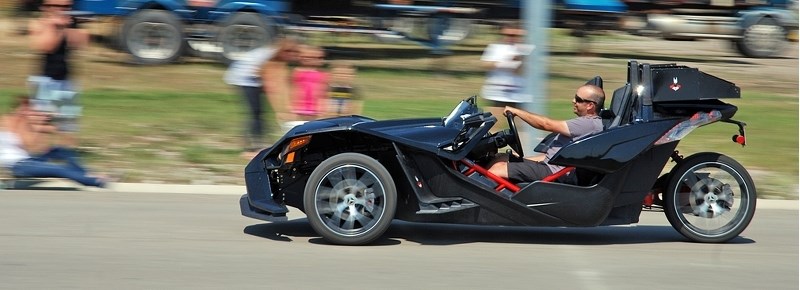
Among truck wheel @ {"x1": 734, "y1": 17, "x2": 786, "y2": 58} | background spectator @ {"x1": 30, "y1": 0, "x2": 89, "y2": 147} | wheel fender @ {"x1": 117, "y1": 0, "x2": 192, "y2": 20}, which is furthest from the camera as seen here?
truck wheel @ {"x1": 734, "y1": 17, "x2": 786, "y2": 58}

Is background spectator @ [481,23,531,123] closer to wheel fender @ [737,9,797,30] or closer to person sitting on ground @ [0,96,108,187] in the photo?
person sitting on ground @ [0,96,108,187]

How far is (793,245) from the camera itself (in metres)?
7.66

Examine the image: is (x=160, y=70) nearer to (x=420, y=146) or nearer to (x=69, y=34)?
(x=69, y=34)

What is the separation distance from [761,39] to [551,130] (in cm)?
1591

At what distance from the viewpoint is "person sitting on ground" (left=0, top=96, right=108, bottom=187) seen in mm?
9195

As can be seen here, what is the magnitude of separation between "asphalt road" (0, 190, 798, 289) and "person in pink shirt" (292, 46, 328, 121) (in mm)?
2665

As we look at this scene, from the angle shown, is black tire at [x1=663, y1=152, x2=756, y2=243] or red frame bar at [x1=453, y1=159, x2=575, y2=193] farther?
black tire at [x1=663, y1=152, x2=756, y2=243]

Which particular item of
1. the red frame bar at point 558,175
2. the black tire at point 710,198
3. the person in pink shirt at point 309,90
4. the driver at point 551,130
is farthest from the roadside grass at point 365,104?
the red frame bar at point 558,175

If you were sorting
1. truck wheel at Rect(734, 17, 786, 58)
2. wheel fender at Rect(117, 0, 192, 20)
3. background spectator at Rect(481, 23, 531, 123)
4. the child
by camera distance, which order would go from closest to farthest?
1. the child
2. background spectator at Rect(481, 23, 531, 123)
3. wheel fender at Rect(117, 0, 192, 20)
4. truck wheel at Rect(734, 17, 786, 58)

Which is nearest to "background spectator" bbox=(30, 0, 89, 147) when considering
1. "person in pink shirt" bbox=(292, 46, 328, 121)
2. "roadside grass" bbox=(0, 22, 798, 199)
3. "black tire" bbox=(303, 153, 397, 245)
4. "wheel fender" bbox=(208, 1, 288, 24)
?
"roadside grass" bbox=(0, 22, 798, 199)

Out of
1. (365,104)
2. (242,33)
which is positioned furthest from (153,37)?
(365,104)

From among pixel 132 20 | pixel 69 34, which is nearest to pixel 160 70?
pixel 132 20

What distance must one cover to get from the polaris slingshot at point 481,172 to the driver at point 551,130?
0.06 metres

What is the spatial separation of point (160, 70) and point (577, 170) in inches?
483
